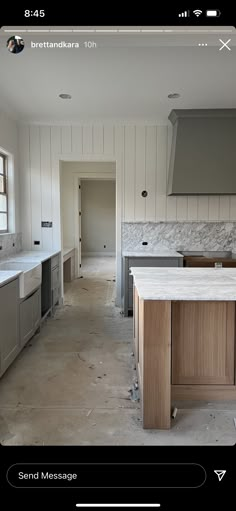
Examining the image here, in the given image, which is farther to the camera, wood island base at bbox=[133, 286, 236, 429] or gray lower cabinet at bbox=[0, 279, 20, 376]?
gray lower cabinet at bbox=[0, 279, 20, 376]

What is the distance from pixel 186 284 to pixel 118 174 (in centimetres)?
295

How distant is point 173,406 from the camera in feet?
6.75

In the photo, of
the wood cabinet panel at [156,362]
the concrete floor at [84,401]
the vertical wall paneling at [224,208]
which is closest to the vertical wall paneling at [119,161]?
the vertical wall paneling at [224,208]

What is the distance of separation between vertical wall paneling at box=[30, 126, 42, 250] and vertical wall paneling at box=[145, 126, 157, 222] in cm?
151

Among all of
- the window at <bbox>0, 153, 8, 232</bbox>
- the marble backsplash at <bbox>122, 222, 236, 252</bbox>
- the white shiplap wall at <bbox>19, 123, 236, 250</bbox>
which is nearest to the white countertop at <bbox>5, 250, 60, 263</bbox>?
the window at <bbox>0, 153, 8, 232</bbox>

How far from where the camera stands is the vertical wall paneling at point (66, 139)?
4.53 metres

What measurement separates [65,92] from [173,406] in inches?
123

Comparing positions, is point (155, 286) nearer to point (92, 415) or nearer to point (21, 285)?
point (92, 415)

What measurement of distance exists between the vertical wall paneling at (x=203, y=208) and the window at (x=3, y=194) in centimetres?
262

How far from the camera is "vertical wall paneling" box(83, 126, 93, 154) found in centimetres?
452

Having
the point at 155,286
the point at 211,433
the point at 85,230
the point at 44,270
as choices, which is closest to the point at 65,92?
the point at 44,270

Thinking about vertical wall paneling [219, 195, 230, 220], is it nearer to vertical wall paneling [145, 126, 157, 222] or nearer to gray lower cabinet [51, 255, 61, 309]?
vertical wall paneling [145, 126, 157, 222]

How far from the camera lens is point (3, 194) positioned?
4250 millimetres
